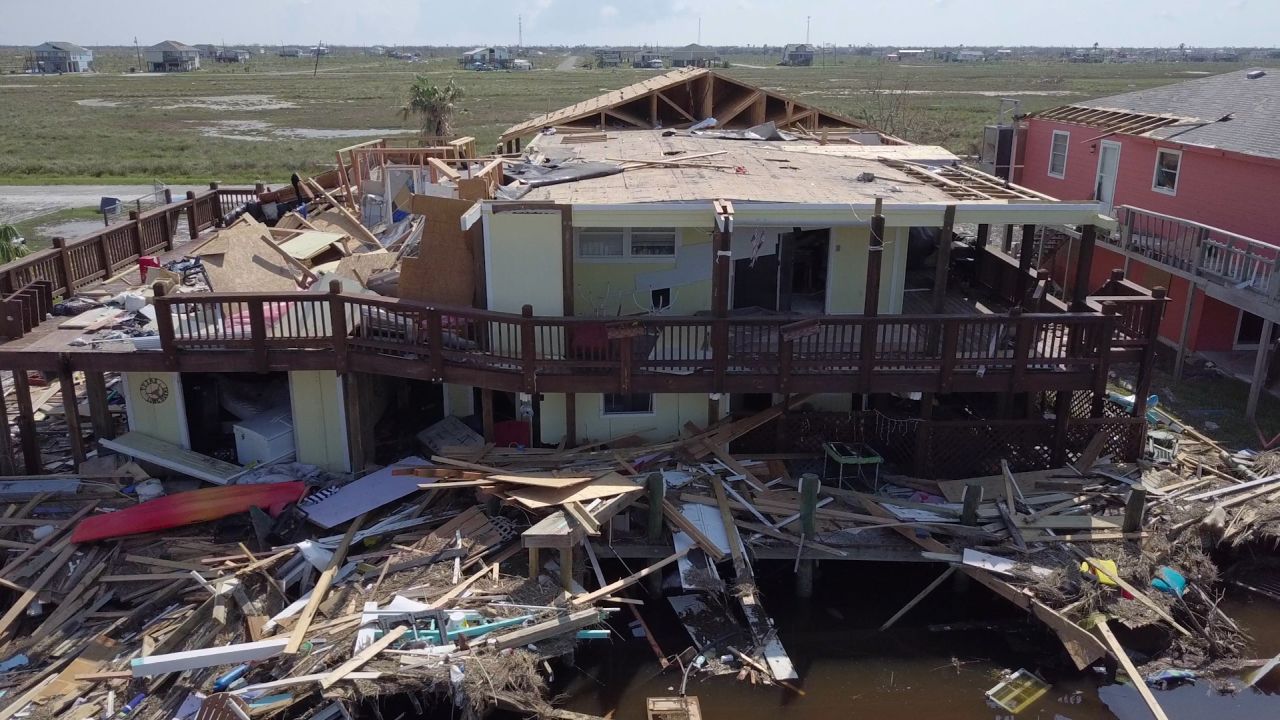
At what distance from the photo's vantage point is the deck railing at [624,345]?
1431 cm

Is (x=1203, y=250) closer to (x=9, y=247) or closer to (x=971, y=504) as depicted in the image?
(x=971, y=504)

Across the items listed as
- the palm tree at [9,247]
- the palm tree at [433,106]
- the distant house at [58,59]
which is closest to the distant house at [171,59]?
the distant house at [58,59]

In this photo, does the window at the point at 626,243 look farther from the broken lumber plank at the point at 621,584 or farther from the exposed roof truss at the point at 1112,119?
the exposed roof truss at the point at 1112,119

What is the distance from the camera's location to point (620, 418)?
51.9ft

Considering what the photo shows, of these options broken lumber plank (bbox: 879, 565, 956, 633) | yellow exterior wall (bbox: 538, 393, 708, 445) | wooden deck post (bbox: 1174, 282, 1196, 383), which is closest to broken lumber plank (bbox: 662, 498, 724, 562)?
yellow exterior wall (bbox: 538, 393, 708, 445)

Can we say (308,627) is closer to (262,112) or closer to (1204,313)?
(1204,313)

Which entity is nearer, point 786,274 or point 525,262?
point 525,262

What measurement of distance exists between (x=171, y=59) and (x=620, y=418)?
186266 mm

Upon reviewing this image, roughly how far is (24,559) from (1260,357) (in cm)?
2128

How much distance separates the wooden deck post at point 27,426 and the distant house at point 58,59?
185 m

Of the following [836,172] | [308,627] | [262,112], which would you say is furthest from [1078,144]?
[262,112]

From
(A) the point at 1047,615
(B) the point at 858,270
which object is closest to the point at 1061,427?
(A) the point at 1047,615

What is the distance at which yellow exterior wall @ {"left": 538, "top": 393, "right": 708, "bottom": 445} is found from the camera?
15711 mm

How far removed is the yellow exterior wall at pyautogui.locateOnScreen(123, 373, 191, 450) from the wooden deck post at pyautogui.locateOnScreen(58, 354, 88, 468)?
742 mm
